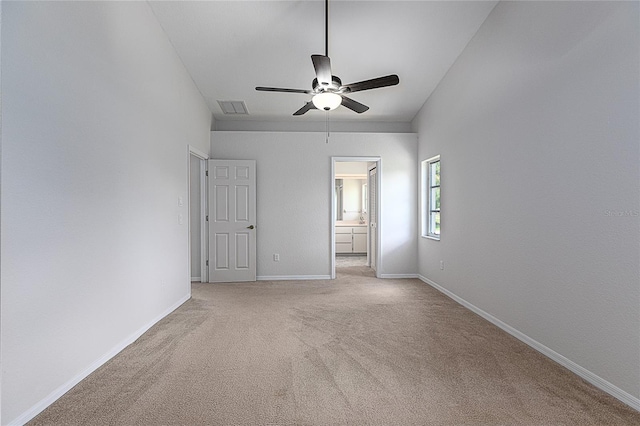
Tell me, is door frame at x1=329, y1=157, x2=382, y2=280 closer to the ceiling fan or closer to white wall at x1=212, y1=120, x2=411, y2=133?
white wall at x1=212, y1=120, x2=411, y2=133

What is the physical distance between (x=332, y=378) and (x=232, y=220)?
12.1 feet

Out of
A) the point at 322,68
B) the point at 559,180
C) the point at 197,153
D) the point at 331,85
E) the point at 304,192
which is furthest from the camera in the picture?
the point at 304,192

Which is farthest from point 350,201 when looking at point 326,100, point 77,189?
point 77,189

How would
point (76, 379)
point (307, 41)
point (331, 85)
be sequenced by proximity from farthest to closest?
point (307, 41) → point (331, 85) → point (76, 379)

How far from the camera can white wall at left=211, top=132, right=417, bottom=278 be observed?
5656 mm

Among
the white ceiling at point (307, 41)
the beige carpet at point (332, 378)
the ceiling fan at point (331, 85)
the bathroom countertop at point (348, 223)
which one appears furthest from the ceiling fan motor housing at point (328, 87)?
the bathroom countertop at point (348, 223)

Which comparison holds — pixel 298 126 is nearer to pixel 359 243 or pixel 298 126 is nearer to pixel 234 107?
pixel 234 107

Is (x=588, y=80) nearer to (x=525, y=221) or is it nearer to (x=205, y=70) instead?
(x=525, y=221)

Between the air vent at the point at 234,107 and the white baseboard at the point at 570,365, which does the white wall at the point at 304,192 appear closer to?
the air vent at the point at 234,107

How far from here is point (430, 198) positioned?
5.54m

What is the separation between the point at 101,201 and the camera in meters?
2.57

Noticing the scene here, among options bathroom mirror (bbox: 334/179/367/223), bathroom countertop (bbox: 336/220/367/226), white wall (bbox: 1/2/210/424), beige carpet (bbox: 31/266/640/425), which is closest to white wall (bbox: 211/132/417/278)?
beige carpet (bbox: 31/266/640/425)

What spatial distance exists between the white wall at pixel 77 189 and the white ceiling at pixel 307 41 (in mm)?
515

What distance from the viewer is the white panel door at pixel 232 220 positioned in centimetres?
547
